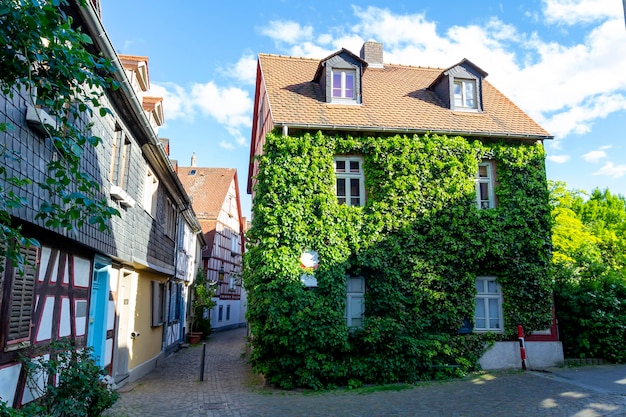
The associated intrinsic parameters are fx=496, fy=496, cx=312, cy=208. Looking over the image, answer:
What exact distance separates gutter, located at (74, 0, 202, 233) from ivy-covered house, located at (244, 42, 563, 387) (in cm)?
282

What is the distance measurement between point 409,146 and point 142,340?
9.29m

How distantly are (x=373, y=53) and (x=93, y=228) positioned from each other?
13285 mm

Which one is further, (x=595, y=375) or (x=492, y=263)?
(x=492, y=263)

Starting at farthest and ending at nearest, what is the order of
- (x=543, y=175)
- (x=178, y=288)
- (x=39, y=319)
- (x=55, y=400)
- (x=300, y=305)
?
1. (x=178, y=288)
2. (x=543, y=175)
3. (x=300, y=305)
4. (x=39, y=319)
5. (x=55, y=400)

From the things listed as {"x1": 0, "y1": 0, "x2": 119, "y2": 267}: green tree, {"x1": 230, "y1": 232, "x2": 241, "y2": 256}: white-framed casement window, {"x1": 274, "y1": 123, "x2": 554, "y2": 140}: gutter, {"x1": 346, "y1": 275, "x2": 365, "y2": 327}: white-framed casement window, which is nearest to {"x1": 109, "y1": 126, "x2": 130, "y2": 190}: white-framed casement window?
{"x1": 274, "y1": 123, "x2": 554, "y2": 140}: gutter

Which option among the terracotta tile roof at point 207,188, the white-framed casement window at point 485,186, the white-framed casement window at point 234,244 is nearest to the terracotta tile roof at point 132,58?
the white-framed casement window at point 485,186

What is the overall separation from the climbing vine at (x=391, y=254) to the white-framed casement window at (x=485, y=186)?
0.27 metres

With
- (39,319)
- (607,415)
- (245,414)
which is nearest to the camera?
(39,319)

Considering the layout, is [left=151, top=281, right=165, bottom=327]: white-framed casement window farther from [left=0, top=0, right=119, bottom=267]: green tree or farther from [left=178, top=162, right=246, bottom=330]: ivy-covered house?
[left=178, top=162, right=246, bottom=330]: ivy-covered house

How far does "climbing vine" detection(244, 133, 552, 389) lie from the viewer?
39.2 ft

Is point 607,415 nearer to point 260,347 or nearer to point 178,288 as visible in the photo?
point 260,347

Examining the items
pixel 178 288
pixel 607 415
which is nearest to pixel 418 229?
pixel 607 415

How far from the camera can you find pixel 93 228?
28.2 ft

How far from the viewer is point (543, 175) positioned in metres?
14.5
